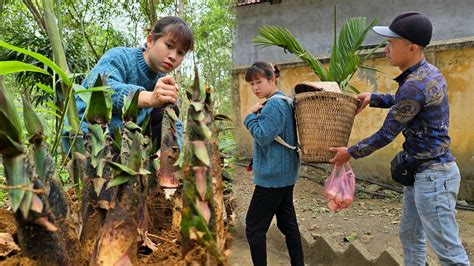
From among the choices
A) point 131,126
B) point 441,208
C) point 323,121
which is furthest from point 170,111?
point 441,208

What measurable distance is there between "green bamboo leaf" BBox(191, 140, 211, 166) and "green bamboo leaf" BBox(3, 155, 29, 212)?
0.51ft

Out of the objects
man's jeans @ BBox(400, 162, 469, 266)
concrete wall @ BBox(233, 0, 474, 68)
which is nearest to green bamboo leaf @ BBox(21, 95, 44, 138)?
man's jeans @ BBox(400, 162, 469, 266)

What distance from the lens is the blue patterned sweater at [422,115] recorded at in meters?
1.99

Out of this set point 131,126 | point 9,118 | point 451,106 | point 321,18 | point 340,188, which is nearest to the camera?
point 9,118

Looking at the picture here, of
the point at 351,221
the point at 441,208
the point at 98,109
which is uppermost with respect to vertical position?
the point at 98,109

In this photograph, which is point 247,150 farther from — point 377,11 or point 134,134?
point 134,134

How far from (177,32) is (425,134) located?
1.45 m

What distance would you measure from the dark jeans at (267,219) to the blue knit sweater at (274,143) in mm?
72

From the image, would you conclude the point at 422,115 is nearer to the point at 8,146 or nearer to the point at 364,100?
the point at 364,100

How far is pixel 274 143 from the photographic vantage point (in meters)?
2.66

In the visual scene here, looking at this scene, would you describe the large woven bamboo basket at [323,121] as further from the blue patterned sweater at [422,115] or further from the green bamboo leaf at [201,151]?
the green bamboo leaf at [201,151]

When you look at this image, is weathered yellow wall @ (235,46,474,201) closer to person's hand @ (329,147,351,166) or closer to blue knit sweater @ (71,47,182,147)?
person's hand @ (329,147,351,166)

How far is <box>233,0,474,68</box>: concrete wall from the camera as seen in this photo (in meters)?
5.45

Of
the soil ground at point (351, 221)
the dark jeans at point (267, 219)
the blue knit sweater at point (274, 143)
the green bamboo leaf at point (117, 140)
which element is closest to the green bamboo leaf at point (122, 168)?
the green bamboo leaf at point (117, 140)
